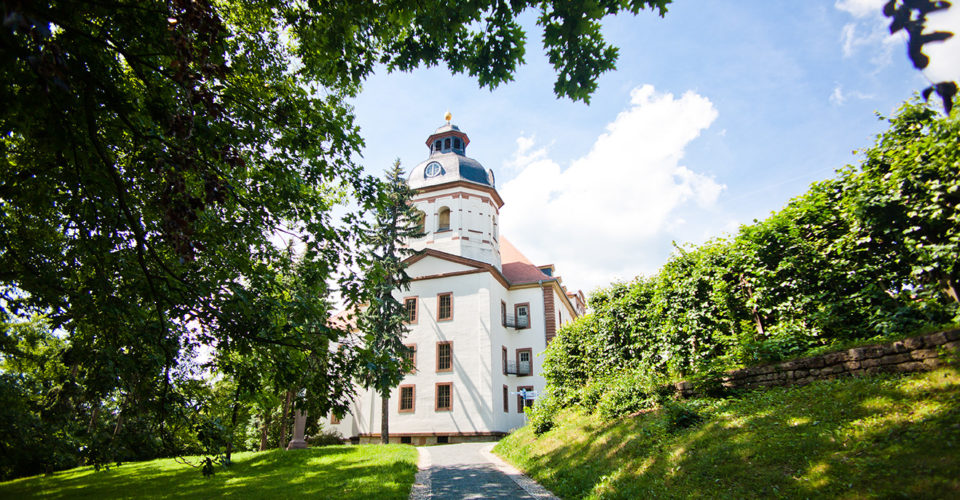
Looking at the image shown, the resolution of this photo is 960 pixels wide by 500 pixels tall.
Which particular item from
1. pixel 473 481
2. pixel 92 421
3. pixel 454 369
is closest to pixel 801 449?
pixel 473 481

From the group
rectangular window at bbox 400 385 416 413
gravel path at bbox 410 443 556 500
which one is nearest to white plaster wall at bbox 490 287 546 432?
rectangular window at bbox 400 385 416 413

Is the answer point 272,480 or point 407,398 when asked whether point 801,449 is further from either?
point 407,398

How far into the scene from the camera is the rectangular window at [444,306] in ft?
94.8

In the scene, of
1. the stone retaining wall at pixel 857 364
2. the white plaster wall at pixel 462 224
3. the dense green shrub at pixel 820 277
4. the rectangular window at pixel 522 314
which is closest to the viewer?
the stone retaining wall at pixel 857 364

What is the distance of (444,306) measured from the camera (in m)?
29.2

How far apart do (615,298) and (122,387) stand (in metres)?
11.7

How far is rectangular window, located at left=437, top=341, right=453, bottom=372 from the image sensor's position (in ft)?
90.6

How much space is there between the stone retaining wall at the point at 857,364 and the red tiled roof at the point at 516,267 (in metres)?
23.3

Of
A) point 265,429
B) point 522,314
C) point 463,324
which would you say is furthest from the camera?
point 522,314

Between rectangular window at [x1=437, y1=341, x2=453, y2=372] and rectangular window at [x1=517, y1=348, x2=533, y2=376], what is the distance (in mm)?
4868

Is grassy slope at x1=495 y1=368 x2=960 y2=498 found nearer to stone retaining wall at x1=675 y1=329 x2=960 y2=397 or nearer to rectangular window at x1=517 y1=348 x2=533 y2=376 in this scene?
stone retaining wall at x1=675 y1=329 x2=960 y2=397

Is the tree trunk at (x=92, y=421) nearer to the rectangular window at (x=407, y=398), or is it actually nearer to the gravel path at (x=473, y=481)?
the gravel path at (x=473, y=481)

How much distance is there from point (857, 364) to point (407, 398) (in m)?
23.7

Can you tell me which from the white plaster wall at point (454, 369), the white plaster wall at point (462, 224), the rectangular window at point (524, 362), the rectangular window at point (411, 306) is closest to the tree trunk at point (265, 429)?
the white plaster wall at point (454, 369)
